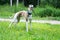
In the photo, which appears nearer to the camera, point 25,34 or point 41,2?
point 25,34

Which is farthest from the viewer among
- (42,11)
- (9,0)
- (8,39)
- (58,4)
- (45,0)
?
(9,0)

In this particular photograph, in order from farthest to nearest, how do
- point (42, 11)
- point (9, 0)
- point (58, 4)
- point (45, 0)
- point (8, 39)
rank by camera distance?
point (9, 0)
point (45, 0)
point (58, 4)
point (42, 11)
point (8, 39)

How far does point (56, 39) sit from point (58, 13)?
18.2m

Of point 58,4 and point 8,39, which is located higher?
point 8,39

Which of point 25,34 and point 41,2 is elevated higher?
point 25,34

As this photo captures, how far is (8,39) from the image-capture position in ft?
36.0

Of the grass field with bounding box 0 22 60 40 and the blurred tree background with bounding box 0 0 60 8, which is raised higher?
the grass field with bounding box 0 22 60 40

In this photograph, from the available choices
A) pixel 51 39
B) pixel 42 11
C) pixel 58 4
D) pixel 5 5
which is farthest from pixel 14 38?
pixel 5 5

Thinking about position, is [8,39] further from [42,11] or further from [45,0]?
[45,0]

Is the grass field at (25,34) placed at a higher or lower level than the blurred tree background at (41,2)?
higher

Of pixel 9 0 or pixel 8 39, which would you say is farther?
pixel 9 0

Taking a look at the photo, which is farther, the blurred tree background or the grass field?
the blurred tree background

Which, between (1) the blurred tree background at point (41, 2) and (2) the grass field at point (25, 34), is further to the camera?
(1) the blurred tree background at point (41, 2)

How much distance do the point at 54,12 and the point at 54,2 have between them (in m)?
6.54
